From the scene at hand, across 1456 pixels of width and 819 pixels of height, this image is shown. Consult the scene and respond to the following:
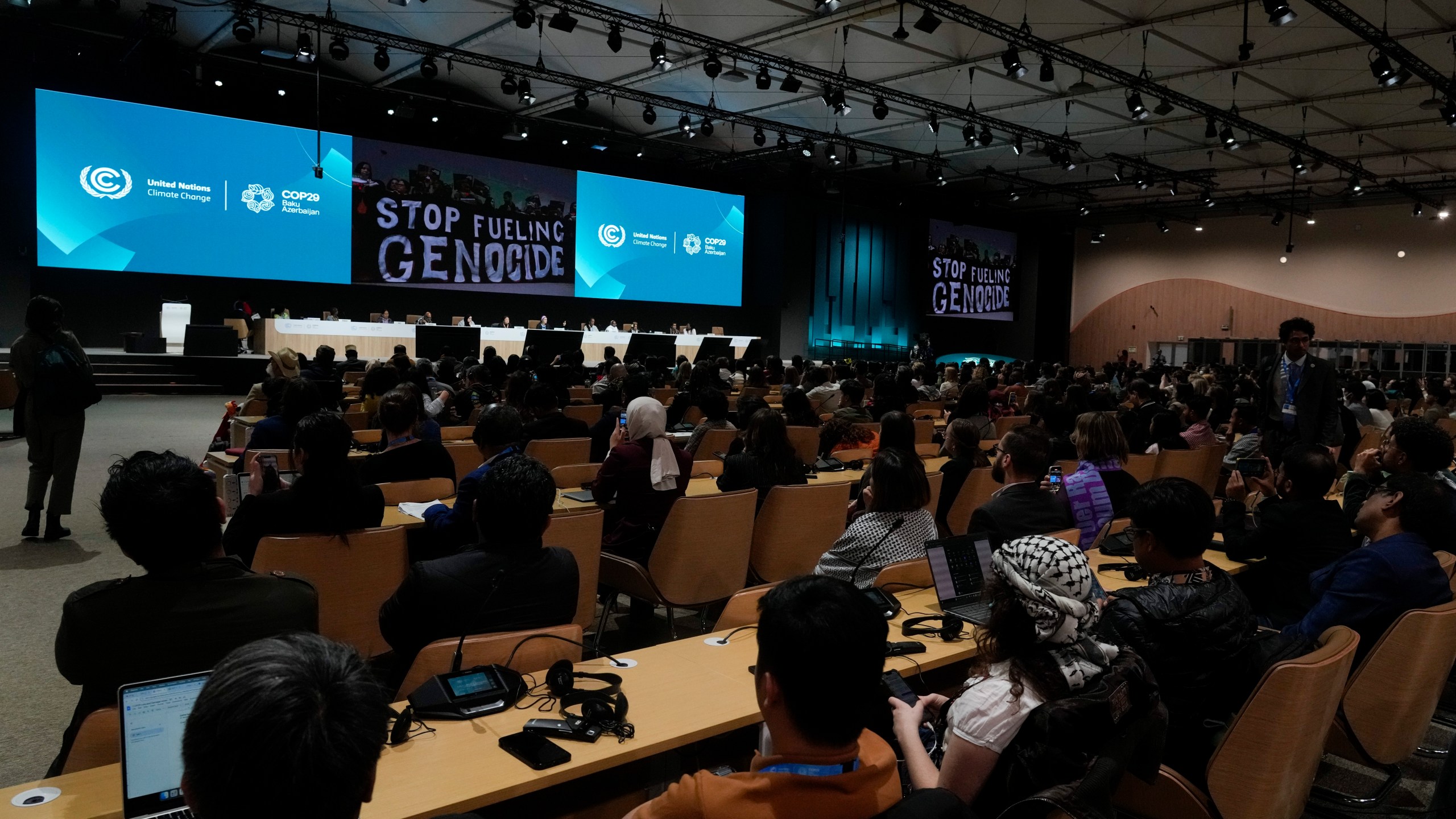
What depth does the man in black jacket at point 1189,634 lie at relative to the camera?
2266mm

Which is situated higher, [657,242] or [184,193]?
[657,242]

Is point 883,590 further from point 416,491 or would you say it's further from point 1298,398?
point 1298,398

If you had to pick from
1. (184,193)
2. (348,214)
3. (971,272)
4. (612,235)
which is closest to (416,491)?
(184,193)

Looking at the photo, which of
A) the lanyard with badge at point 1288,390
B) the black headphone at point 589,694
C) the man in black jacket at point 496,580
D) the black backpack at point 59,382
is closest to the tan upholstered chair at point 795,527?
the man in black jacket at point 496,580

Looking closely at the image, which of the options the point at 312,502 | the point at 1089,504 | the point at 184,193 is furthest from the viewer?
the point at 184,193

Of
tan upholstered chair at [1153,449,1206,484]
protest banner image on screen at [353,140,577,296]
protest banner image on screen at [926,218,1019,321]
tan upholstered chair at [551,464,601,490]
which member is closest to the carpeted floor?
tan upholstered chair at [551,464,601,490]

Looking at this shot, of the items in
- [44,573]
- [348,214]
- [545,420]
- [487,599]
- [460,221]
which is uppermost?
[460,221]

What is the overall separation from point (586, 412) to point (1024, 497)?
492 cm

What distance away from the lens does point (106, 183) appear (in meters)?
13.5

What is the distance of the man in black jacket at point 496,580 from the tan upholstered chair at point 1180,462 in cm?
465

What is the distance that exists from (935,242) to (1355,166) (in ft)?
30.8

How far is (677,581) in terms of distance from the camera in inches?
160

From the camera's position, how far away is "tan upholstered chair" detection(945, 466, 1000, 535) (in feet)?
17.0

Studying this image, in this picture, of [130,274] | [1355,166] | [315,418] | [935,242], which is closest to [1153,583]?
[315,418]
